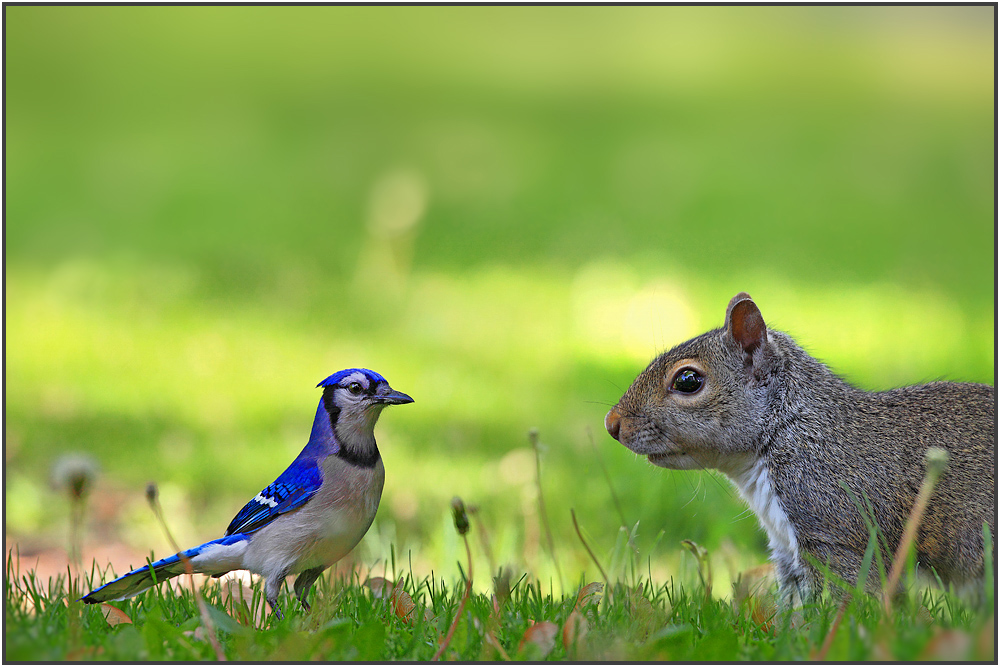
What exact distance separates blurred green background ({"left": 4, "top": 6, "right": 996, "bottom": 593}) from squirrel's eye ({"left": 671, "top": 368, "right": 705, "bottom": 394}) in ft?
0.76

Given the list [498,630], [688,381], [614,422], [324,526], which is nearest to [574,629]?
[498,630]

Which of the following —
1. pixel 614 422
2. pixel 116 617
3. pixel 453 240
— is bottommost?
pixel 116 617

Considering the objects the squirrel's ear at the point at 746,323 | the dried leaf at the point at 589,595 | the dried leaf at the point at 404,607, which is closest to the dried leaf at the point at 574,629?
the dried leaf at the point at 589,595

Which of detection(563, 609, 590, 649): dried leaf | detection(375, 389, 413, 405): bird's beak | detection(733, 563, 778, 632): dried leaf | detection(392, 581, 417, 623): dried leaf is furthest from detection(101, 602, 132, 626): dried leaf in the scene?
detection(733, 563, 778, 632): dried leaf

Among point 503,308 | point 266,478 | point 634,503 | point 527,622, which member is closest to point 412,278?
point 503,308

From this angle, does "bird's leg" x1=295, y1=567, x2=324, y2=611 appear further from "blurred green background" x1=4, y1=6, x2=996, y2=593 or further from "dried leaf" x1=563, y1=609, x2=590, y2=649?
"blurred green background" x1=4, y1=6, x2=996, y2=593

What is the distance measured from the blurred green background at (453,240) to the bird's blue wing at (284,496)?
143 cm

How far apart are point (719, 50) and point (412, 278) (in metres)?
4.03

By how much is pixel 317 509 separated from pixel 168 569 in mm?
452

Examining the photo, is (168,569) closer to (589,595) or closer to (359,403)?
(359,403)

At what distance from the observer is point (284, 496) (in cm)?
257

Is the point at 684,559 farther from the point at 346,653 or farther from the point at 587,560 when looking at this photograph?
the point at 346,653

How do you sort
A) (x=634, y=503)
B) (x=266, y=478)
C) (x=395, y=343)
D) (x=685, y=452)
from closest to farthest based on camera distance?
(x=685, y=452) → (x=634, y=503) → (x=266, y=478) → (x=395, y=343)

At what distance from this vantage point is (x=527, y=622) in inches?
102
